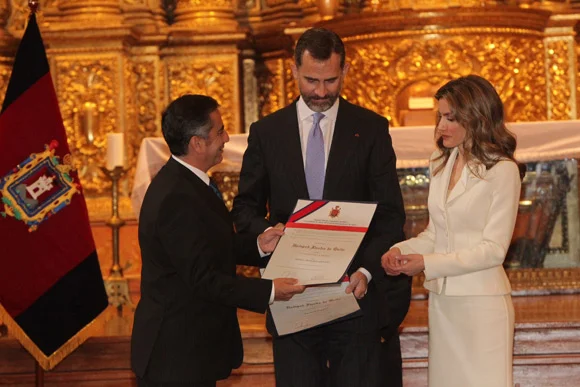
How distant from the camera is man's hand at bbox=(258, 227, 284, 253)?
389 centimetres

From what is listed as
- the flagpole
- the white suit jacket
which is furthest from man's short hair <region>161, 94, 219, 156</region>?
the flagpole

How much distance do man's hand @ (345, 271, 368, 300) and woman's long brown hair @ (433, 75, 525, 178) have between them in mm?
542

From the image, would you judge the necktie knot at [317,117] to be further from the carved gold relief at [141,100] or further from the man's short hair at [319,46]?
the carved gold relief at [141,100]

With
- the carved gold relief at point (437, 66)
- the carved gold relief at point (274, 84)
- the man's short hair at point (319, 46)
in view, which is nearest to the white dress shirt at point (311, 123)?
the man's short hair at point (319, 46)

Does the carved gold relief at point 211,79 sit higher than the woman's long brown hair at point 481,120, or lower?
lower

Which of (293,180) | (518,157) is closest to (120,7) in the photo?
(518,157)

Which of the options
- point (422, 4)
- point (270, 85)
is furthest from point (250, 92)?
point (422, 4)

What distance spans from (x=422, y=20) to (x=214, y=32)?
64.4 inches

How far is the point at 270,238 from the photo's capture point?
3.90 m

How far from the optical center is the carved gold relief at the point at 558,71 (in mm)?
8477

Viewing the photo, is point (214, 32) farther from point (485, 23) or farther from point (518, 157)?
point (518, 157)

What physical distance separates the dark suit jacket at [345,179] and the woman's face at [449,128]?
0.28 meters

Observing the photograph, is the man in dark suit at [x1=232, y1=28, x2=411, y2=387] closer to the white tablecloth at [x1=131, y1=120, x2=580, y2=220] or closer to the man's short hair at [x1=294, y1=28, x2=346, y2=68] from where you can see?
the man's short hair at [x1=294, y1=28, x2=346, y2=68]

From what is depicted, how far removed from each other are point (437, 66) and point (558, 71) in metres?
1.01
